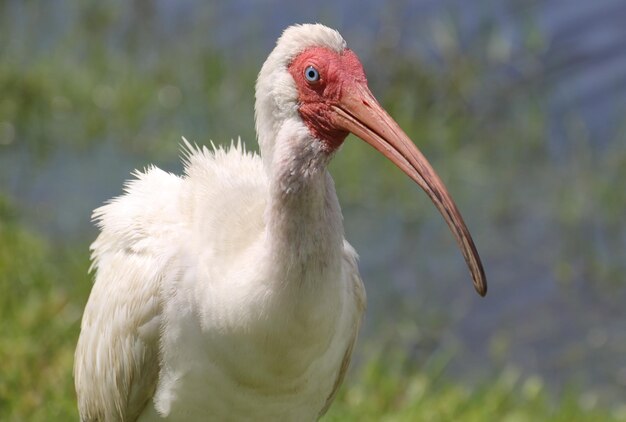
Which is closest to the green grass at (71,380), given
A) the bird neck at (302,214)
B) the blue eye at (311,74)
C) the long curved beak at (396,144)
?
the bird neck at (302,214)

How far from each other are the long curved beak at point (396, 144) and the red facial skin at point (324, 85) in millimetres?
32

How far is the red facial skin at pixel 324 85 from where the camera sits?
4.31 metres

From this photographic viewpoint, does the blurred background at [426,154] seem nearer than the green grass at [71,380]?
No

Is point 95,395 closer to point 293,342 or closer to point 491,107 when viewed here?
point 293,342

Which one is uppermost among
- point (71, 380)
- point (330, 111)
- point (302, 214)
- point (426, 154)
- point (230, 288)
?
point (426, 154)

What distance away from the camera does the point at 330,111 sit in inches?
170

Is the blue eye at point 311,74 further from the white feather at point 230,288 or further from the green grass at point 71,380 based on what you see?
the green grass at point 71,380

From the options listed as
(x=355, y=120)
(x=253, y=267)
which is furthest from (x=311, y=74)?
(x=253, y=267)

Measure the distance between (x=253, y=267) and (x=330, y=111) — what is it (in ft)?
1.88

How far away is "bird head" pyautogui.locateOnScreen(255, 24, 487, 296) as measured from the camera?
431 centimetres

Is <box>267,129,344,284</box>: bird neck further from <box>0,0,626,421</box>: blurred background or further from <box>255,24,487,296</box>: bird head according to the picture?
<box>0,0,626,421</box>: blurred background

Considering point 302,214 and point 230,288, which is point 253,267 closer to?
point 230,288

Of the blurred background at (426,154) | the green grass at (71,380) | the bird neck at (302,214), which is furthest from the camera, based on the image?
the blurred background at (426,154)

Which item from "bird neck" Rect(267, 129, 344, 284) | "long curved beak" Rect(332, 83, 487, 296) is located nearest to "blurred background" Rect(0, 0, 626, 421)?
"bird neck" Rect(267, 129, 344, 284)
